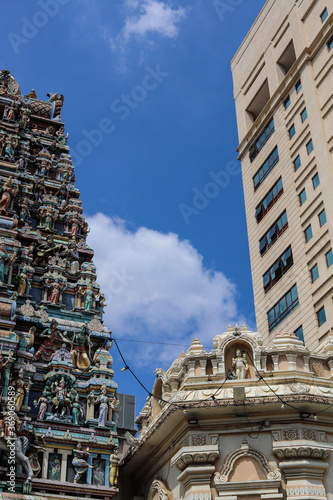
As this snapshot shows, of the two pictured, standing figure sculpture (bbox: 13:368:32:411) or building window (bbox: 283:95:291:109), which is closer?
standing figure sculpture (bbox: 13:368:32:411)

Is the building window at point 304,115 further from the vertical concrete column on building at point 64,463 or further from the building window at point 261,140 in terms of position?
the vertical concrete column on building at point 64,463

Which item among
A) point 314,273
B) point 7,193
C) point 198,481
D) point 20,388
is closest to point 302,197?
point 314,273

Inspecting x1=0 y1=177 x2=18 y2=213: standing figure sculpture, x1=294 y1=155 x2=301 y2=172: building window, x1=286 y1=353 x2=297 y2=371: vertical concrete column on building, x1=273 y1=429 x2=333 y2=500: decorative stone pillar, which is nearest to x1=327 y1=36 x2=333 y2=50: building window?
x1=294 y1=155 x2=301 y2=172: building window

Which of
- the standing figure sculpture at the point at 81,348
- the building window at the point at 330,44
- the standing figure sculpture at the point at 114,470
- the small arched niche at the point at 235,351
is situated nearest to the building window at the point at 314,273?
the building window at the point at 330,44

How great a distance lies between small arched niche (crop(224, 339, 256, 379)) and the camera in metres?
25.1

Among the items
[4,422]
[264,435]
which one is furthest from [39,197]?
[264,435]

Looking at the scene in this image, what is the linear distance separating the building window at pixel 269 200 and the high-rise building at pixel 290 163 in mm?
69

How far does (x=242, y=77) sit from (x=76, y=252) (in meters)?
27.4

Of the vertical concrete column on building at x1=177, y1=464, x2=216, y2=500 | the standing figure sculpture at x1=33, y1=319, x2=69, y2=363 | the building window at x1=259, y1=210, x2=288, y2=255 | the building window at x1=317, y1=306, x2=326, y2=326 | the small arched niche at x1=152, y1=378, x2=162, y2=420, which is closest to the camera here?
the vertical concrete column on building at x1=177, y1=464, x2=216, y2=500

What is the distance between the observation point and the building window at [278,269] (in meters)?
44.3

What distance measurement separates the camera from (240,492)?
22578 mm

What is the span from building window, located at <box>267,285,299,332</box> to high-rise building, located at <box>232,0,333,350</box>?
0.06m

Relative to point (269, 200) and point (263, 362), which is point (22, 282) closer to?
point (263, 362)

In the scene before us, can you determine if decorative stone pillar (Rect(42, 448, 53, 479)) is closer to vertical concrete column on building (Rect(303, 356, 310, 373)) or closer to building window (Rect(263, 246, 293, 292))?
vertical concrete column on building (Rect(303, 356, 310, 373))
